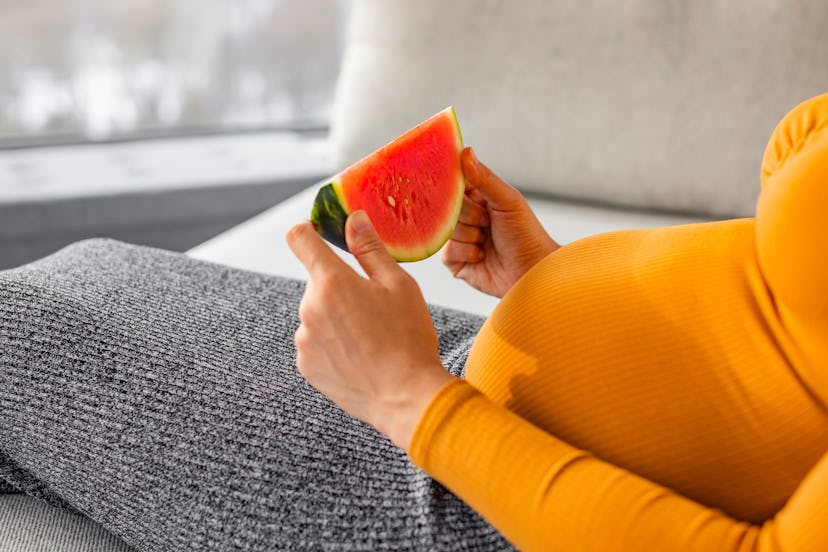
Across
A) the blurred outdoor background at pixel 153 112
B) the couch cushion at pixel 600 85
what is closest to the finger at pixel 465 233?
the couch cushion at pixel 600 85

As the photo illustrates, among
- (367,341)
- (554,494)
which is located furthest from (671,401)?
(367,341)

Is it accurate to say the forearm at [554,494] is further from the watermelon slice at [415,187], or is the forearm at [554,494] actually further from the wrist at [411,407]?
the watermelon slice at [415,187]

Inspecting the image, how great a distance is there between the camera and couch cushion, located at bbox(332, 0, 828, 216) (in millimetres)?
1381

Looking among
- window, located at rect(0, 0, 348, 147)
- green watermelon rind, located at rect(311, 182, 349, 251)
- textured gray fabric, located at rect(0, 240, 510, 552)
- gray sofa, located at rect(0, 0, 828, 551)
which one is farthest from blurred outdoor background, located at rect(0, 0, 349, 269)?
green watermelon rind, located at rect(311, 182, 349, 251)

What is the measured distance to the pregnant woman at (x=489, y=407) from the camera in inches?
21.6

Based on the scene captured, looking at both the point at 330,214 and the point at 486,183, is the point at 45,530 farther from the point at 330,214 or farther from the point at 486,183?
the point at 486,183

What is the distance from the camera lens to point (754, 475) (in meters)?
0.58

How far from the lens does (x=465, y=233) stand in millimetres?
865

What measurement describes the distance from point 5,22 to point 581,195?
5.24ft

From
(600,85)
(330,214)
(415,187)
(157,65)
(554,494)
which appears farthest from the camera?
(157,65)

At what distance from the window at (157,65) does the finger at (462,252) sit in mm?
1703

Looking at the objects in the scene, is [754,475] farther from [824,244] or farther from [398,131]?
[398,131]

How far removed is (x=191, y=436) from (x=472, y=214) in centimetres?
36

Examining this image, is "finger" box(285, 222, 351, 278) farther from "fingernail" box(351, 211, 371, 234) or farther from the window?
the window
